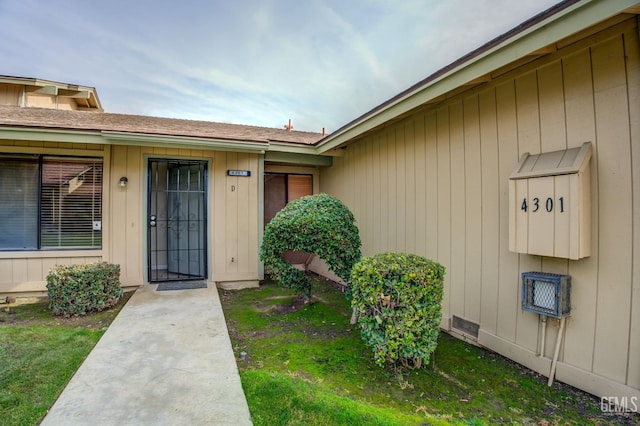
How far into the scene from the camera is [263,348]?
3.26m

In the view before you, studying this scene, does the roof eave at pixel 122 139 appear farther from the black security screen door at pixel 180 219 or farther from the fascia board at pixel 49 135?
the black security screen door at pixel 180 219

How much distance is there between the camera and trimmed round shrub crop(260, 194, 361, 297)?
4059mm

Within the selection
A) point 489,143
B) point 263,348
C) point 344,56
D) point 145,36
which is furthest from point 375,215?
point 145,36

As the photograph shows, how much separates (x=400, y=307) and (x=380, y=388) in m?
0.68

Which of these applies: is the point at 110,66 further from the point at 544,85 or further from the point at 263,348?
the point at 544,85

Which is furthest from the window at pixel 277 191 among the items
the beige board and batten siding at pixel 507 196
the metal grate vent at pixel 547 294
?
the metal grate vent at pixel 547 294

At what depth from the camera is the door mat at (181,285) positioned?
5.45 m

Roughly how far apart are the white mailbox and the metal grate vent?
237 mm

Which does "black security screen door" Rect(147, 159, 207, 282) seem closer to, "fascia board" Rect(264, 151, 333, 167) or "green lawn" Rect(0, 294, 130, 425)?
"fascia board" Rect(264, 151, 333, 167)

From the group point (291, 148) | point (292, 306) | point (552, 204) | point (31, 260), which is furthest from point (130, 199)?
point (552, 204)

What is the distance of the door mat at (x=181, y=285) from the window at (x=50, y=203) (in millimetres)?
1309

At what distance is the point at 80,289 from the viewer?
4.21m

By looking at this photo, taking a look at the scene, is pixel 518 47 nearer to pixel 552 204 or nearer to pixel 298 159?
pixel 552 204

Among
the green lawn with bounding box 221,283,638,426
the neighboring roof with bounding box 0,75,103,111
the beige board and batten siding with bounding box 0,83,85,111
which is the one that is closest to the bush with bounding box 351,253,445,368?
the green lawn with bounding box 221,283,638,426
